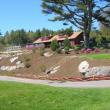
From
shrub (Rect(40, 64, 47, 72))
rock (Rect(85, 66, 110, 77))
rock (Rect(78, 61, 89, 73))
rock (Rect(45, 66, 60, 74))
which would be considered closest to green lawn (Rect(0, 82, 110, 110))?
rock (Rect(85, 66, 110, 77))

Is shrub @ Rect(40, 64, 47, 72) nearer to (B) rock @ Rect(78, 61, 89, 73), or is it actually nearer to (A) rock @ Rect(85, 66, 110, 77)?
(B) rock @ Rect(78, 61, 89, 73)

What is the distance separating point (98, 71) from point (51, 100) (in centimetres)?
1435

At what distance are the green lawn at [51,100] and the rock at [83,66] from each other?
13598 millimetres

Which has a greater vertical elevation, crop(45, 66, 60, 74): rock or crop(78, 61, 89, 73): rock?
crop(78, 61, 89, 73): rock

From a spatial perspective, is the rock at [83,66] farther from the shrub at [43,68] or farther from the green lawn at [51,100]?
the green lawn at [51,100]

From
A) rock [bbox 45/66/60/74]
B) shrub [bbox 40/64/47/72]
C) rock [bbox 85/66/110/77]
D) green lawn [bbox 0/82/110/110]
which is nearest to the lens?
green lawn [bbox 0/82/110/110]

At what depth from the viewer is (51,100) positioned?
1488 centimetres

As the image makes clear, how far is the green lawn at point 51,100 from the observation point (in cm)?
1367

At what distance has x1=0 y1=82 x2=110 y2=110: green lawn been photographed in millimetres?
13672

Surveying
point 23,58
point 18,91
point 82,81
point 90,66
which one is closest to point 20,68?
point 23,58

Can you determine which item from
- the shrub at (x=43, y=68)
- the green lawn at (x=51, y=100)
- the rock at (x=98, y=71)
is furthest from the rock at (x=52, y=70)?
the green lawn at (x=51, y=100)

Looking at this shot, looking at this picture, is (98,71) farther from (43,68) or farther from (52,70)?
(43,68)

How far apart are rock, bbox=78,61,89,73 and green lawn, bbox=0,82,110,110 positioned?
13598mm

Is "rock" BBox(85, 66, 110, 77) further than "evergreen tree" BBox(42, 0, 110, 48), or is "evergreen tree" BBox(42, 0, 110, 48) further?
"evergreen tree" BBox(42, 0, 110, 48)
